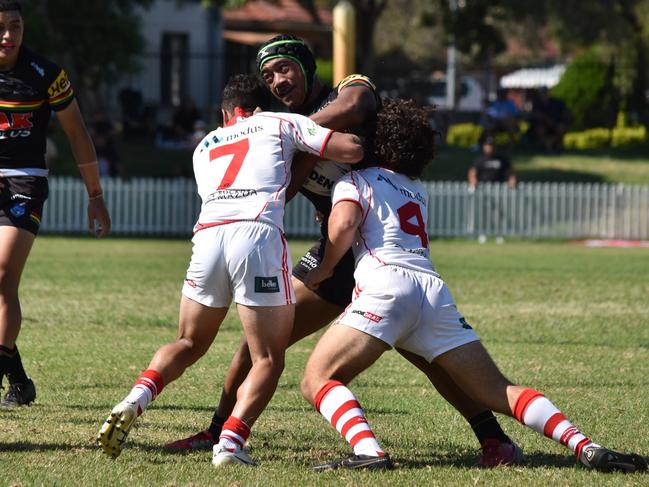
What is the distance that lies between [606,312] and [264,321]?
25.0ft

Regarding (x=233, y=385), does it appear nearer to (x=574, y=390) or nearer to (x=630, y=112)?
(x=574, y=390)

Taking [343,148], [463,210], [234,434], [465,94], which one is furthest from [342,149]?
[465,94]

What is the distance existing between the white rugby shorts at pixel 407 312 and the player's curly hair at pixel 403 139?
525 millimetres

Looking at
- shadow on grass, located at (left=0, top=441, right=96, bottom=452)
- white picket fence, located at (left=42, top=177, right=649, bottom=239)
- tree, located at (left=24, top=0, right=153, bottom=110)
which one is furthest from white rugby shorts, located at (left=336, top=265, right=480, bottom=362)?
tree, located at (left=24, top=0, right=153, bottom=110)

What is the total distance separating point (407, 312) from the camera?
5.55 metres

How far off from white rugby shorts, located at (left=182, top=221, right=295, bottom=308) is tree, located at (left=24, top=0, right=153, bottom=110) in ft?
86.6

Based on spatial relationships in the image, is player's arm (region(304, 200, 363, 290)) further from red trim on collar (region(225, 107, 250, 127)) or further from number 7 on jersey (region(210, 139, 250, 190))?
red trim on collar (region(225, 107, 250, 127))

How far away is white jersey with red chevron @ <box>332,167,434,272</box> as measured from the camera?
569 cm

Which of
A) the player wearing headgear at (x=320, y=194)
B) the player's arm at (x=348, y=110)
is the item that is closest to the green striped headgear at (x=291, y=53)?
the player wearing headgear at (x=320, y=194)

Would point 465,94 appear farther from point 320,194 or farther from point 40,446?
point 40,446

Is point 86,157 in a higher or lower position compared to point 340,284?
higher

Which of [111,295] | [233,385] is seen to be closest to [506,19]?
[111,295]

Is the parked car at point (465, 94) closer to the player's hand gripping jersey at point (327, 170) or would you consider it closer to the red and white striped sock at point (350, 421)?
the player's hand gripping jersey at point (327, 170)

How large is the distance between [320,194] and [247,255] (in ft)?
2.62
